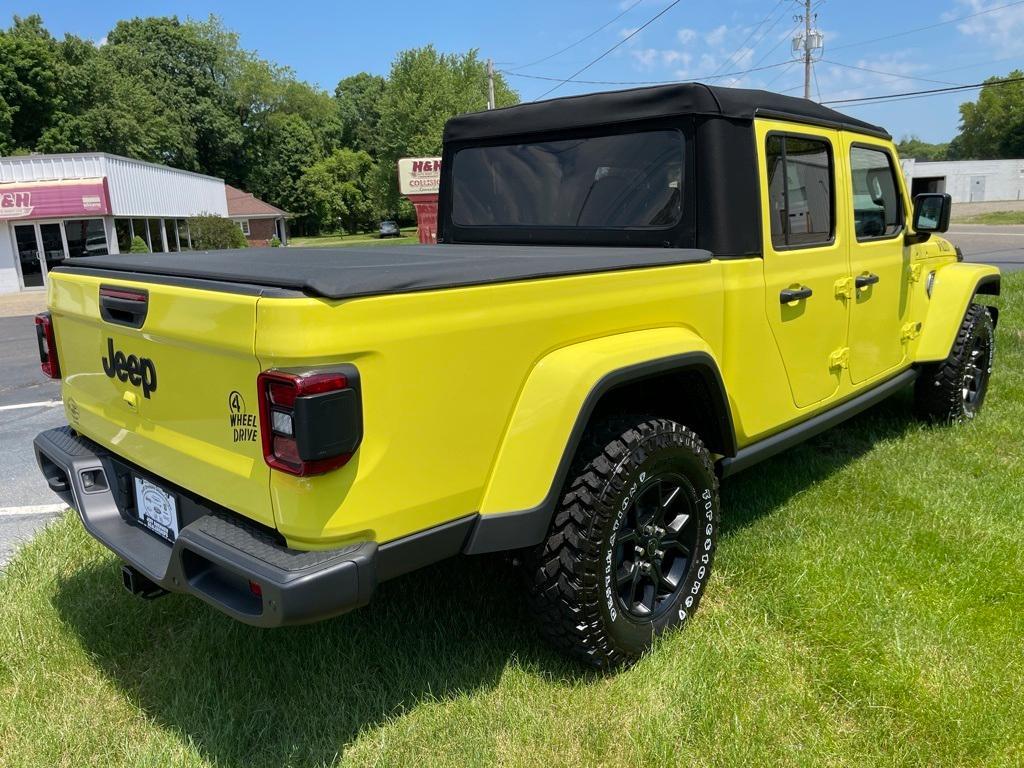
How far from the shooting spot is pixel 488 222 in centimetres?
403

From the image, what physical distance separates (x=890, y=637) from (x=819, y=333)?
1.34m

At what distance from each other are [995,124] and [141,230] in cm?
9186

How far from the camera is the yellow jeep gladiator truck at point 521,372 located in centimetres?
191

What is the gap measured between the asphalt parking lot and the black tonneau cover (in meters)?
1.94

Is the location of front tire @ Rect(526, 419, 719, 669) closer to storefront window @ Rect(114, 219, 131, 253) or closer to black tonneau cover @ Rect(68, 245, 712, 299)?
black tonneau cover @ Rect(68, 245, 712, 299)

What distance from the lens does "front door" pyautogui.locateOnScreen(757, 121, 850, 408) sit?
3.19 meters

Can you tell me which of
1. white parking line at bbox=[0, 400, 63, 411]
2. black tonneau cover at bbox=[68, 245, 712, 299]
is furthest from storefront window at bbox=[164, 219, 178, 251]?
black tonneau cover at bbox=[68, 245, 712, 299]

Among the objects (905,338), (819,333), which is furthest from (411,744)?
(905,338)

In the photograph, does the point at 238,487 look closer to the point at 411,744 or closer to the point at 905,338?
the point at 411,744

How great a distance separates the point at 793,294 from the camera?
322 centimetres

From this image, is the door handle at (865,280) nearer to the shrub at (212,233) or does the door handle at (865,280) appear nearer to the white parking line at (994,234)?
the white parking line at (994,234)

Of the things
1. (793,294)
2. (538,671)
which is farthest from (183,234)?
(538,671)

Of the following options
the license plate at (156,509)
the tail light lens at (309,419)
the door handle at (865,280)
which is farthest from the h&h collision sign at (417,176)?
the tail light lens at (309,419)

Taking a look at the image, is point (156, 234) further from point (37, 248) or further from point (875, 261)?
point (875, 261)
